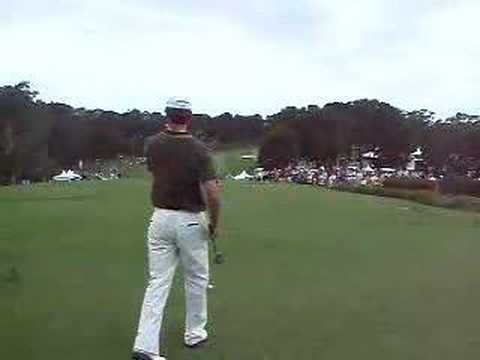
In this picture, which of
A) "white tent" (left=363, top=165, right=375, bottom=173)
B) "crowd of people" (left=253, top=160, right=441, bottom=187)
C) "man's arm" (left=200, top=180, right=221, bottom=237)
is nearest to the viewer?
"man's arm" (left=200, top=180, right=221, bottom=237)

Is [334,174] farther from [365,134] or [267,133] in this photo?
[365,134]

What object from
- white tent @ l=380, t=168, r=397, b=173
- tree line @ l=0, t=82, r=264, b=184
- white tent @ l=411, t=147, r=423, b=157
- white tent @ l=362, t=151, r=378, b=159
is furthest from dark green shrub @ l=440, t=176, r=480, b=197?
white tent @ l=362, t=151, r=378, b=159

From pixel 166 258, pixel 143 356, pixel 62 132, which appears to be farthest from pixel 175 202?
pixel 62 132

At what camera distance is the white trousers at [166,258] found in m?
6.70

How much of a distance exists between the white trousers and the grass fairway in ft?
1.39

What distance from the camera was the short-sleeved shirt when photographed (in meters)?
6.78

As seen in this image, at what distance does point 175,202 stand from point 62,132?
3334 inches

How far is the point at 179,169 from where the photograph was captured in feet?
22.2

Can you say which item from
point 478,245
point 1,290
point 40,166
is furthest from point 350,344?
point 40,166

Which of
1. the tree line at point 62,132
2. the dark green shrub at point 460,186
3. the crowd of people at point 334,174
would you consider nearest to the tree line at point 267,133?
the tree line at point 62,132

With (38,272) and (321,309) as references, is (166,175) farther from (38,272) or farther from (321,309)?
(38,272)

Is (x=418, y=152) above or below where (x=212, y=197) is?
below

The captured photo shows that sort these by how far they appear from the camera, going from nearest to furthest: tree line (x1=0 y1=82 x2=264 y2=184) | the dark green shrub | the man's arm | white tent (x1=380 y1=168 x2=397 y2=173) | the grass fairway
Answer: the man's arm
the grass fairway
the dark green shrub
tree line (x1=0 y1=82 x2=264 y2=184)
white tent (x1=380 y1=168 x2=397 y2=173)

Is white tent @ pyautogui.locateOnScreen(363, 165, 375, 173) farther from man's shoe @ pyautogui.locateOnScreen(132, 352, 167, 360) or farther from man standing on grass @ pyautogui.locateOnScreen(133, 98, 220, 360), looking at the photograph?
man's shoe @ pyautogui.locateOnScreen(132, 352, 167, 360)
